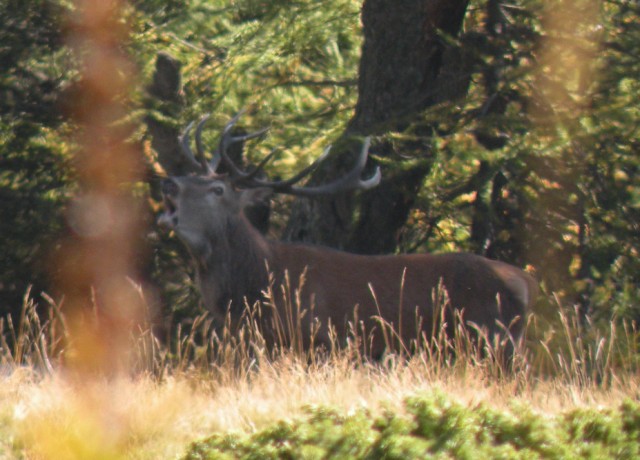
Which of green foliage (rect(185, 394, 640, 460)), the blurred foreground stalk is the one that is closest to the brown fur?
the blurred foreground stalk

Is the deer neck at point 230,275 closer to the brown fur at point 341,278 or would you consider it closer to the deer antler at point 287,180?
the brown fur at point 341,278

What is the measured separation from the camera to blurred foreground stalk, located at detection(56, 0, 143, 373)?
12.5 metres

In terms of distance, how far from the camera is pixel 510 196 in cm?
1173

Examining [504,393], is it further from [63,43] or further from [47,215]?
[63,43]

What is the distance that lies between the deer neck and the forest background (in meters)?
1.56

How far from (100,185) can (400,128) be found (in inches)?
136

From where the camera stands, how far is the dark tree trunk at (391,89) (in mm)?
11648

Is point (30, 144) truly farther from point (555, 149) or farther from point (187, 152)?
point (555, 149)

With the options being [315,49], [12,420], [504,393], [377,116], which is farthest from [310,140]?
[12,420]

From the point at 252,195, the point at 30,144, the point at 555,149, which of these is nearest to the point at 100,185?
the point at 30,144

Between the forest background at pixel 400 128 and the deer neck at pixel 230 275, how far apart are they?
1.56 metres

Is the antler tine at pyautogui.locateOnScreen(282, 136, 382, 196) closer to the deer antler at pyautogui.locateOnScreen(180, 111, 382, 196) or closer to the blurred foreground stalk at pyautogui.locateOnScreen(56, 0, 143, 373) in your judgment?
the deer antler at pyautogui.locateOnScreen(180, 111, 382, 196)

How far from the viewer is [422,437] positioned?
6.30 metres

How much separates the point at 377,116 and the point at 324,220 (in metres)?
1.24
